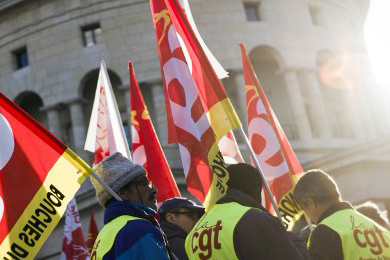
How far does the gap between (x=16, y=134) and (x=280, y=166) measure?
9.56 ft

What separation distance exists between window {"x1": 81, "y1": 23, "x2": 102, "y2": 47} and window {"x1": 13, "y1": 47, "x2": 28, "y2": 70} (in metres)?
3.15

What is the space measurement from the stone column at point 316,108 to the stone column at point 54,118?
11.3 metres

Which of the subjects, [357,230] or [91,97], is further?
[91,97]

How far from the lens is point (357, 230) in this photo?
381 cm

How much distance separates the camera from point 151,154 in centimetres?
747

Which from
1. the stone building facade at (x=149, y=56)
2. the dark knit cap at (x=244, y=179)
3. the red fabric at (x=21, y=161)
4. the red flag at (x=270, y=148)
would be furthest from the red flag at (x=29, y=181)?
the stone building facade at (x=149, y=56)

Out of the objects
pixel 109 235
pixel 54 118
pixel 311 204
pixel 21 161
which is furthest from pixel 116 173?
pixel 54 118

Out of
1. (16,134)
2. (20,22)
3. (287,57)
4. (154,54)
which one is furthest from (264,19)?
(16,134)

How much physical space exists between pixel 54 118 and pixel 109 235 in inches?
1005

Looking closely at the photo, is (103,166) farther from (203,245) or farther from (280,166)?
(280,166)

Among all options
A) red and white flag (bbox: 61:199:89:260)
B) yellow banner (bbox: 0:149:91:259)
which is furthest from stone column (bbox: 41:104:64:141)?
yellow banner (bbox: 0:149:91:259)

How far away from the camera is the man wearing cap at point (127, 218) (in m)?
3.36

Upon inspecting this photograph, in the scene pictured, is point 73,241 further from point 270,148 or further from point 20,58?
point 20,58

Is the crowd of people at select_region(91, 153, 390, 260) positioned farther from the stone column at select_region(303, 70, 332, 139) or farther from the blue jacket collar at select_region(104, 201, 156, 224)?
the stone column at select_region(303, 70, 332, 139)
